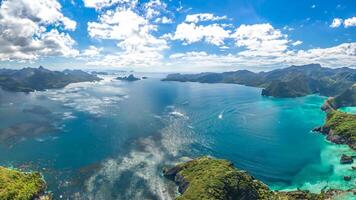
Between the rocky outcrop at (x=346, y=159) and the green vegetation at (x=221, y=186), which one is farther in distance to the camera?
the rocky outcrop at (x=346, y=159)

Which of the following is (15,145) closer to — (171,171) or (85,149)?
(85,149)

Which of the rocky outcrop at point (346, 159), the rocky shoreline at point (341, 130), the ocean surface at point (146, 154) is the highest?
the rocky shoreline at point (341, 130)

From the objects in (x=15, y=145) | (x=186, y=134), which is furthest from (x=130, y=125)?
(x=15, y=145)

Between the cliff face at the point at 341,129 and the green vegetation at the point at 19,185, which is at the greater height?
the cliff face at the point at 341,129

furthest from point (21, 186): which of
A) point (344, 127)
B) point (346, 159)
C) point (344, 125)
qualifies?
point (344, 125)

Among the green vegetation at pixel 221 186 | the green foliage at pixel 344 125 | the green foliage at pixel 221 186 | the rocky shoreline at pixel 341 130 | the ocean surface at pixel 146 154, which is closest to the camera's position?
the green foliage at pixel 221 186

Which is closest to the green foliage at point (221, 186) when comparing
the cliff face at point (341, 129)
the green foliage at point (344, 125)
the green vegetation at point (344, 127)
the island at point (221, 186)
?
the island at point (221, 186)

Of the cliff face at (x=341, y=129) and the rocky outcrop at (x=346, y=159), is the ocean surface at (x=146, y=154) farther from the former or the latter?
the cliff face at (x=341, y=129)

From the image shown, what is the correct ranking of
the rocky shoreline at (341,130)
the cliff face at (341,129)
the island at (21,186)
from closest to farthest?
the island at (21,186)
the rocky shoreline at (341,130)
the cliff face at (341,129)

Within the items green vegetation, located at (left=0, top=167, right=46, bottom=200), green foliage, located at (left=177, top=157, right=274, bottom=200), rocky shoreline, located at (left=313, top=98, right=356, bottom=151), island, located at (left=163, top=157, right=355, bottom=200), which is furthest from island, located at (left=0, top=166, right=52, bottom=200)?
rocky shoreline, located at (left=313, top=98, right=356, bottom=151)
